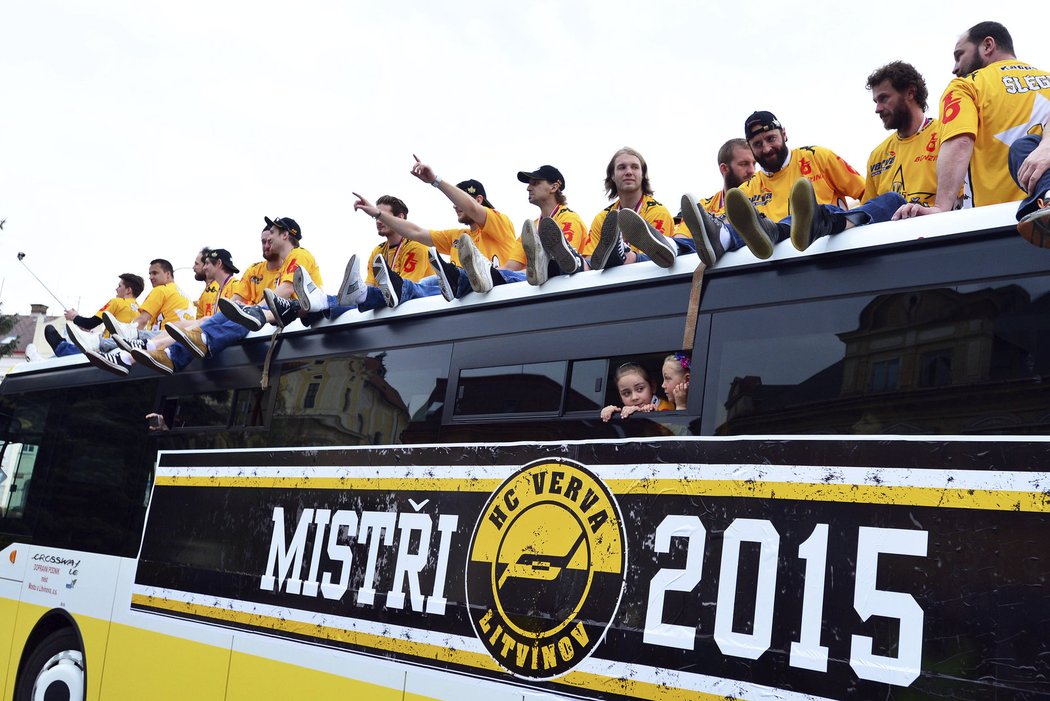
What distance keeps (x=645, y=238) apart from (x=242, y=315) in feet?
9.91

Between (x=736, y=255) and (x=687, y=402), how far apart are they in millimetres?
630

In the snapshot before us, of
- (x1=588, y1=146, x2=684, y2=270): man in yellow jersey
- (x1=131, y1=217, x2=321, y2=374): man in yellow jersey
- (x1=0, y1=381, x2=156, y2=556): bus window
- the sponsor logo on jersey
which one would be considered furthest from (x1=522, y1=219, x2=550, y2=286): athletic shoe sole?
(x1=0, y1=381, x2=156, y2=556): bus window

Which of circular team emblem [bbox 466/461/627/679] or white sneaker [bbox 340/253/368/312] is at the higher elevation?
white sneaker [bbox 340/253/368/312]

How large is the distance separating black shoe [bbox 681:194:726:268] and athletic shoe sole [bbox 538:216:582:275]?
0.78m

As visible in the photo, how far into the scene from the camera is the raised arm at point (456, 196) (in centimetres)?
644

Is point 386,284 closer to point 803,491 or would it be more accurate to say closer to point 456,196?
point 456,196

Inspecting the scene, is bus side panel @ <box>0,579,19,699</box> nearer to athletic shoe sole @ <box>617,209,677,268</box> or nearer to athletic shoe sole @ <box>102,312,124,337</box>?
athletic shoe sole @ <box>102,312,124,337</box>

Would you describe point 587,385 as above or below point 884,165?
below

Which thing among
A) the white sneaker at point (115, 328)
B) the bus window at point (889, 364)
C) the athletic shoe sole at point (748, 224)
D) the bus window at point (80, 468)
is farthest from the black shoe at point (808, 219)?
the white sneaker at point (115, 328)

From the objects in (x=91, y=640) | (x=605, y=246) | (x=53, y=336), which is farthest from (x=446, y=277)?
(x=53, y=336)

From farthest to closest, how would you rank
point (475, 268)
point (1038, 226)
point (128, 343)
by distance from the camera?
point (128, 343)
point (475, 268)
point (1038, 226)

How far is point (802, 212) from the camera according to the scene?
3.38 meters

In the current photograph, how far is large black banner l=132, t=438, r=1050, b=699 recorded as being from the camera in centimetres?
273

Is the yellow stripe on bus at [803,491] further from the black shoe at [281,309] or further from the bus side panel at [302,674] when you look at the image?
the black shoe at [281,309]
